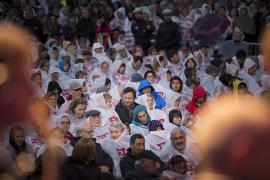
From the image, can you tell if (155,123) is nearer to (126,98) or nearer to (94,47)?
(126,98)

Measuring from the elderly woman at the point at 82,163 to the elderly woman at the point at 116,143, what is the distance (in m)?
0.96

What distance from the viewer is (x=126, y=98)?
735 cm

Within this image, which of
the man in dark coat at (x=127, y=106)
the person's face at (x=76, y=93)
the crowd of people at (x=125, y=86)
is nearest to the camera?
the crowd of people at (x=125, y=86)

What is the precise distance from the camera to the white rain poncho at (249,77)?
9672 millimetres

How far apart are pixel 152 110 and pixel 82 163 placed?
2.78 metres

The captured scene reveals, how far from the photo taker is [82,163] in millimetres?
4961

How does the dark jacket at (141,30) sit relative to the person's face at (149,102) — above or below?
above

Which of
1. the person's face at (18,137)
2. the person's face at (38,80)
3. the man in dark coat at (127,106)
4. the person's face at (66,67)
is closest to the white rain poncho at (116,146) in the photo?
the man in dark coat at (127,106)

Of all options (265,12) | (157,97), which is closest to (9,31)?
(157,97)

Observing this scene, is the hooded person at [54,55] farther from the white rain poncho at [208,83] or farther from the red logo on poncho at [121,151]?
the red logo on poncho at [121,151]

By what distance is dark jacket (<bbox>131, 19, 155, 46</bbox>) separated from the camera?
12273 millimetres

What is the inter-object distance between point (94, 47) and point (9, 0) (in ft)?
16.6

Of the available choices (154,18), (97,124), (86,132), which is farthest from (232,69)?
(86,132)

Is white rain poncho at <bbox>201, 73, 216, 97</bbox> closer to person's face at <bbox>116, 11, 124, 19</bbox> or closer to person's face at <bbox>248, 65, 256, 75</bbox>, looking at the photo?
person's face at <bbox>248, 65, 256, 75</bbox>
